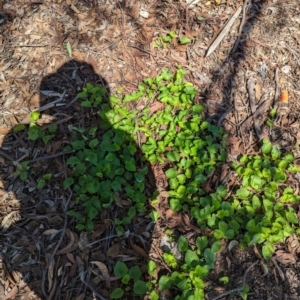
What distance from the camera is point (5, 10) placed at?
134 inches

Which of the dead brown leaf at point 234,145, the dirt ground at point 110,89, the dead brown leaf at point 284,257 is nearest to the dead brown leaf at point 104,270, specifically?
the dirt ground at point 110,89

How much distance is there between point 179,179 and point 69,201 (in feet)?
2.65

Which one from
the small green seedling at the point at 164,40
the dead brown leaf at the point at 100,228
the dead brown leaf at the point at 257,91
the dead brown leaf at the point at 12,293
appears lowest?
the dead brown leaf at the point at 12,293

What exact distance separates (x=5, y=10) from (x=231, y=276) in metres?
2.96

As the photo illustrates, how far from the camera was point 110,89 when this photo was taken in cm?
309

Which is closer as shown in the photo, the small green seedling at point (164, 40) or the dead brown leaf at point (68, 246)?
the dead brown leaf at point (68, 246)

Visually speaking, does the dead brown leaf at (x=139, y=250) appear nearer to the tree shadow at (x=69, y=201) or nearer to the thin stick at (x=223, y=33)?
the tree shadow at (x=69, y=201)

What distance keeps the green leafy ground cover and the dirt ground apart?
4.3 inches

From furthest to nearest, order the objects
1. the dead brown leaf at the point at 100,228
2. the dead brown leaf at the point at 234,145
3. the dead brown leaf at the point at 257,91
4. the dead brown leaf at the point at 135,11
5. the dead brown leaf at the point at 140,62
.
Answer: the dead brown leaf at the point at 135,11 < the dead brown leaf at the point at 140,62 < the dead brown leaf at the point at 257,91 < the dead brown leaf at the point at 234,145 < the dead brown leaf at the point at 100,228

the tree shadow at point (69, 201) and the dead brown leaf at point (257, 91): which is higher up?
the dead brown leaf at point (257, 91)

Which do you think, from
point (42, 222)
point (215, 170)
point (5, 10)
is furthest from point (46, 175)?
point (5, 10)

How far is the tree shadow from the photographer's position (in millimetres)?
2518

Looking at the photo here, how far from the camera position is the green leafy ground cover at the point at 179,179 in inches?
97.4

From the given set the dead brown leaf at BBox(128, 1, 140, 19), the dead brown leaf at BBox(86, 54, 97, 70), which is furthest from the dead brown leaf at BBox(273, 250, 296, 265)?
the dead brown leaf at BBox(128, 1, 140, 19)
